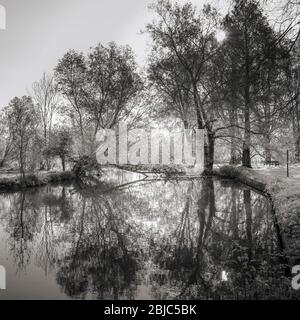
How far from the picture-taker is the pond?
190 inches

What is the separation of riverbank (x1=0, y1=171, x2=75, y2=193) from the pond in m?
5.02

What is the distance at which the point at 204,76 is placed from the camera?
26.4 m

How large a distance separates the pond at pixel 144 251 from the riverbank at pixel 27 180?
5.02 meters

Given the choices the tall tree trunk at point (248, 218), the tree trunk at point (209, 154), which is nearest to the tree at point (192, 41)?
the tree trunk at point (209, 154)

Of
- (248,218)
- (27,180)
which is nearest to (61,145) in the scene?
(27,180)

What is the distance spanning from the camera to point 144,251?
22.1ft

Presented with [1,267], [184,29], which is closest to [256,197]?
[1,267]

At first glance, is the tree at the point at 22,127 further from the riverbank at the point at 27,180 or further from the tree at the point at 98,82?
the tree at the point at 98,82

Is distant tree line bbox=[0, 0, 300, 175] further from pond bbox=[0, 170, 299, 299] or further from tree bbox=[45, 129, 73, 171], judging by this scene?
pond bbox=[0, 170, 299, 299]

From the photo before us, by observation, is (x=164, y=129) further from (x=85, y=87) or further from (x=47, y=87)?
(x=47, y=87)

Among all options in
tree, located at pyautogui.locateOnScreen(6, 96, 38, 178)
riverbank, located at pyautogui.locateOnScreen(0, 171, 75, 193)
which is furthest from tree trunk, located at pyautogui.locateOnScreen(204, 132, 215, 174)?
tree, located at pyautogui.locateOnScreen(6, 96, 38, 178)
